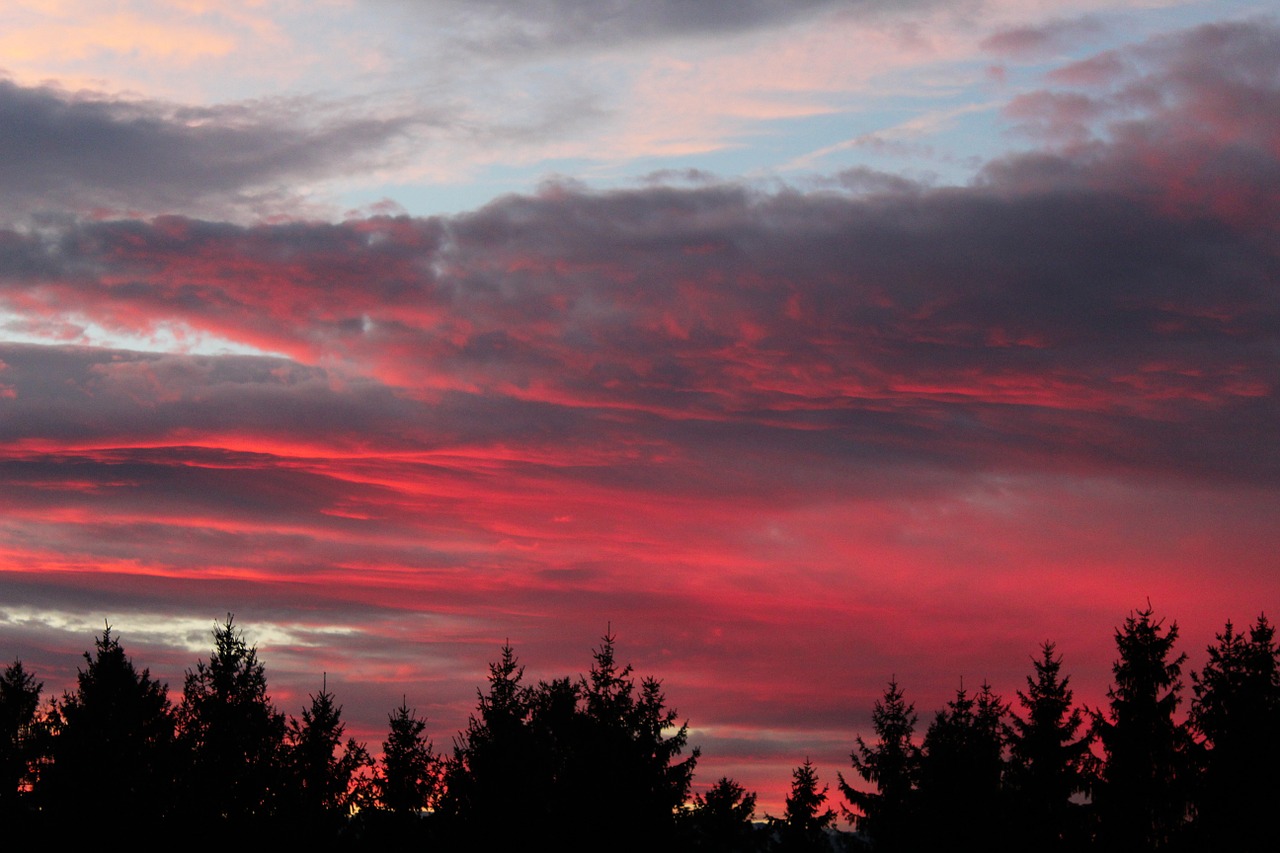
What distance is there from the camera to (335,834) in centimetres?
5409

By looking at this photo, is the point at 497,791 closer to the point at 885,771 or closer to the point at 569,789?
the point at 569,789

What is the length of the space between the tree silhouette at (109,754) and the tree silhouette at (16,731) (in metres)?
9.03

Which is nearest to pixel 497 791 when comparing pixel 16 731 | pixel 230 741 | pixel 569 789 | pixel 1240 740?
pixel 569 789

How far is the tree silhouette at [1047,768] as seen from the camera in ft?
155

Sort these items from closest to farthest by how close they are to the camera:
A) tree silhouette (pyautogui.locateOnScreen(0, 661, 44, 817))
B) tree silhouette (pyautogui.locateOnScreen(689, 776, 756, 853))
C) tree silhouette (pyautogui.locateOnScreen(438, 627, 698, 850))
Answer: tree silhouette (pyautogui.locateOnScreen(438, 627, 698, 850)), tree silhouette (pyautogui.locateOnScreen(689, 776, 756, 853)), tree silhouette (pyautogui.locateOnScreen(0, 661, 44, 817))

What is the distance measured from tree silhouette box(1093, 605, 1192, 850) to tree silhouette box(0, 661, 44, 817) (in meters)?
51.0

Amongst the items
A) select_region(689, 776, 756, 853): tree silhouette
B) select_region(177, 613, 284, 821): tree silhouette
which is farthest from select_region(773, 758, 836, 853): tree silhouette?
select_region(177, 613, 284, 821): tree silhouette

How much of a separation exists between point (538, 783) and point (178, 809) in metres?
16.1

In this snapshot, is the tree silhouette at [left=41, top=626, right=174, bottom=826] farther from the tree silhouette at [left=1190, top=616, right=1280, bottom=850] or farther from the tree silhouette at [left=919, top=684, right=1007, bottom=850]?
the tree silhouette at [left=1190, top=616, right=1280, bottom=850]

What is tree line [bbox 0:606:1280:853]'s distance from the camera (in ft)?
146

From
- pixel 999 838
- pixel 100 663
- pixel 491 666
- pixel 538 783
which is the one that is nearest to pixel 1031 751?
pixel 999 838

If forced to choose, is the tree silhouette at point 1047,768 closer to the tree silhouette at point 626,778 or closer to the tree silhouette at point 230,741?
the tree silhouette at point 626,778

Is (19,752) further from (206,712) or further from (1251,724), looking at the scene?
(1251,724)

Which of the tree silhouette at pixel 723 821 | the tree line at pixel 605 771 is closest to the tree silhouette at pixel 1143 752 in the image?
the tree line at pixel 605 771
